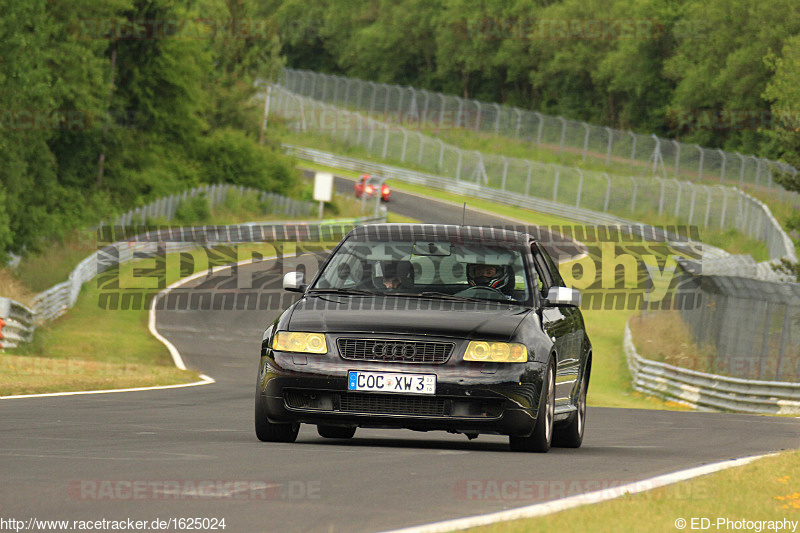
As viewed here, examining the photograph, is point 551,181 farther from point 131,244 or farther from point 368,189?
point 131,244

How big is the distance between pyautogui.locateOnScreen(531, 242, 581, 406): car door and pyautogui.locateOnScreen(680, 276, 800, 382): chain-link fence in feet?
42.2

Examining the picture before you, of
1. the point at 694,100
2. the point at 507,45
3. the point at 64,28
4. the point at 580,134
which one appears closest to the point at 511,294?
the point at 64,28

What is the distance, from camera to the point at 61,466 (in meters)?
7.91

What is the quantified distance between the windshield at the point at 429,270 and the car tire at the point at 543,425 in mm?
732

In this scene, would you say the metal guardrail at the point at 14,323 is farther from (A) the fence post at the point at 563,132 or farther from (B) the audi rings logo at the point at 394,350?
(A) the fence post at the point at 563,132

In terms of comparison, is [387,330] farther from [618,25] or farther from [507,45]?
[507,45]

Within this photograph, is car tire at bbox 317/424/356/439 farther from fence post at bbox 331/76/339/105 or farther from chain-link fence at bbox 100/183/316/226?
fence post at bbox 331/76/339/105

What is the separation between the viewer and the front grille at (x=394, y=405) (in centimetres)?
925

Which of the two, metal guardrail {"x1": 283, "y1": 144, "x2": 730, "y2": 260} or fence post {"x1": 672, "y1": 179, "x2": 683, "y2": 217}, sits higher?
fence post {"x1": 672, "y1": 179, "x2": 683, "y2": 217}

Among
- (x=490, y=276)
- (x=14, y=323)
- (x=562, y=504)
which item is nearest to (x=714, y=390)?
(x=14, y=323)

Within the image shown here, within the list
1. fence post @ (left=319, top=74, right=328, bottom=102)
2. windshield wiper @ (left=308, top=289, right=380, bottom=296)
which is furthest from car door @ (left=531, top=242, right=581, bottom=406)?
fence post @ (left=319, top=74, right=328, bottom=102)

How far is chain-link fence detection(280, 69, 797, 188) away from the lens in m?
66.9

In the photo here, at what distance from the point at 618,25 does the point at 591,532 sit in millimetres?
106640

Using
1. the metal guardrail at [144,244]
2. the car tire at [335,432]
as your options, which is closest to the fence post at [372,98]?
the metal guardrail at [144,244]
